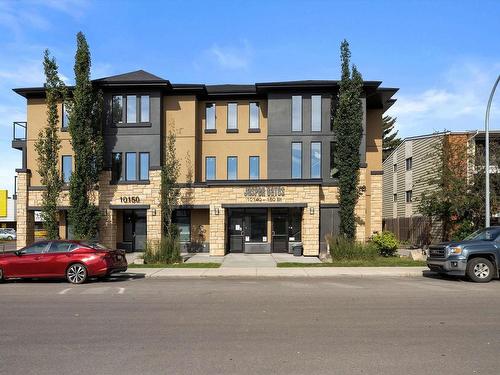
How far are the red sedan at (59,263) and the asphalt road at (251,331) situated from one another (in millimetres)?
1762

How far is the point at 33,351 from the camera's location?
691 centimetres

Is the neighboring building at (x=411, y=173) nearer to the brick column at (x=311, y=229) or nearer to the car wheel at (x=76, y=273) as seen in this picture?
the brick column at (x=311, y=229)

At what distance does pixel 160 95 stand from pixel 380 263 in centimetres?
1559

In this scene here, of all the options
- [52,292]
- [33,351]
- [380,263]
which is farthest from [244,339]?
[380,263]

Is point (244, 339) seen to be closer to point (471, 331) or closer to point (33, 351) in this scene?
point (33, 351)

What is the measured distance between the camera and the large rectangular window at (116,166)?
28781mm

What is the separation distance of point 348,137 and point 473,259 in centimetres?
1106

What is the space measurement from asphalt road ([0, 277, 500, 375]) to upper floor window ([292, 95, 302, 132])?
1616cm

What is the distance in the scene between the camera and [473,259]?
1606 centimetres

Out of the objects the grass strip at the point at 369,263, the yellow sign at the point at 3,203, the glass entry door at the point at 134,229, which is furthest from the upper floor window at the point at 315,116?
the yellow sign at the point at 3,203

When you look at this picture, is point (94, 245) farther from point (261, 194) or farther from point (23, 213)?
point (23, 213)

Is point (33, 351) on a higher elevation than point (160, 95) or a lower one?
lower

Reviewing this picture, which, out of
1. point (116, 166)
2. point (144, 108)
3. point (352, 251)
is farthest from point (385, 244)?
point (116, 166)

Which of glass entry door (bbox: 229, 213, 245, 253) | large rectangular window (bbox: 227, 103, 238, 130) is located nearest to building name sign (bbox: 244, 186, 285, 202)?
glass entry door (bbox: 229, 213, 245, 253)
